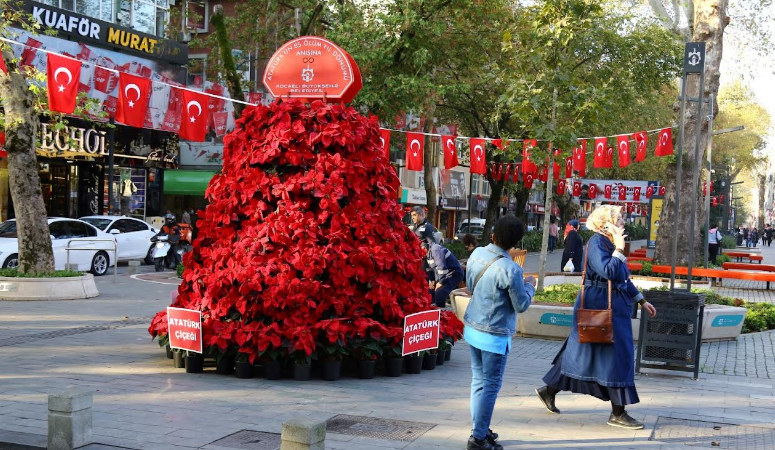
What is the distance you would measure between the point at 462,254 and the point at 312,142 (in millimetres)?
20380

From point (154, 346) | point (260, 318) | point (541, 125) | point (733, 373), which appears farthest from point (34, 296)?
point (733, 373)

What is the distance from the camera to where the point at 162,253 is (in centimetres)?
2261

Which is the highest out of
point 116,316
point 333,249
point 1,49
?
point 1,49

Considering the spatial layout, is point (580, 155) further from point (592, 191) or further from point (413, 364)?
point (592, 191)

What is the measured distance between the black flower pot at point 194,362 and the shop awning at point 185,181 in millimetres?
32182

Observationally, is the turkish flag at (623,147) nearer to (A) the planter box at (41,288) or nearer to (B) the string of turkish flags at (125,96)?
(B) the string of turkish flags at (125,96)

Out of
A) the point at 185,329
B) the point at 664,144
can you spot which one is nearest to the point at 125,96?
the point at 185,329

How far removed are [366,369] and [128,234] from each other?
17.3 m

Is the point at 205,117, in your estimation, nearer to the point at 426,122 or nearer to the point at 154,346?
the point at 154,346

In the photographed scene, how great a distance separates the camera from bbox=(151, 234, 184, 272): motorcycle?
2262 cm

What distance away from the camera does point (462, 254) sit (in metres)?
28.6

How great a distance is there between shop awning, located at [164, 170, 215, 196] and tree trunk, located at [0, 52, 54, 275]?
24.9 metres

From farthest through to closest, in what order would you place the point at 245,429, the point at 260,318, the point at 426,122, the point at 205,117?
the point at 426,122 → the point at 205,117 → the point at 260,318 → the point at 245,429

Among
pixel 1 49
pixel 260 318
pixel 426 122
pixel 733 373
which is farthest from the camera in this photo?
pixel 426 122
